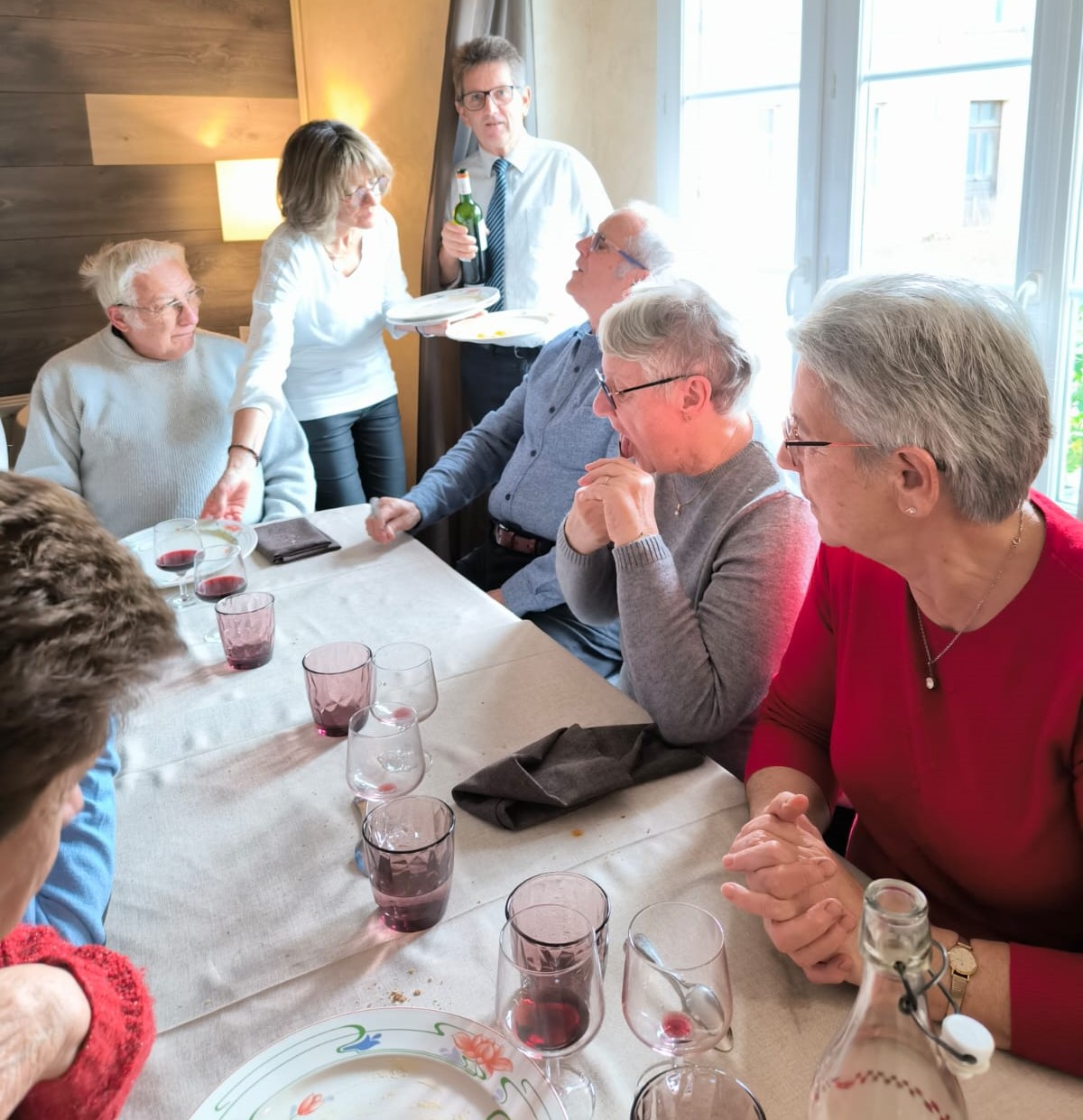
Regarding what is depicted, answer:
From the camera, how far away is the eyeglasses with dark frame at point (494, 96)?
3.10 meters

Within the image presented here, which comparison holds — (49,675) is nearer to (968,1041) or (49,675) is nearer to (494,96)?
(968,1041)

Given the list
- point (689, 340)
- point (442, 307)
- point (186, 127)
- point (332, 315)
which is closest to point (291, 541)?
point (689, 340)

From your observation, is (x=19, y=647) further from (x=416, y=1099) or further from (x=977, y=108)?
(x=977, y=108)

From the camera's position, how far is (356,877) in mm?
1046

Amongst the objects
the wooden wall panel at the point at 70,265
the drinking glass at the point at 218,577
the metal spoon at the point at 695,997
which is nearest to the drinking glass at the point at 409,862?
the metal spoon at the point at 695,997

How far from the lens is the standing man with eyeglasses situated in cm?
311

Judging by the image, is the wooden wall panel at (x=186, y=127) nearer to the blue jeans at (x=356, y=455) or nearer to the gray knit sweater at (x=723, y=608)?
the blue jeans at (x=356, y=455)

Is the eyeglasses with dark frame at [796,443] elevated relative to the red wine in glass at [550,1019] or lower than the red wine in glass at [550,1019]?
elevated

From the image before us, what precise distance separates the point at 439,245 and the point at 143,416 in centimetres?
166

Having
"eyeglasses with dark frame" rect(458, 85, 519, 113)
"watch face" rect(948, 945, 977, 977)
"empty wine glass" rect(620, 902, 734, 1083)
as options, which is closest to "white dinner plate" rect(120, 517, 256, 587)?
"empty wine glass" rect(620, 902, 734, 1083)

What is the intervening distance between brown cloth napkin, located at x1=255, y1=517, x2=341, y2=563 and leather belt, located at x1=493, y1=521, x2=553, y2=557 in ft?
1.49

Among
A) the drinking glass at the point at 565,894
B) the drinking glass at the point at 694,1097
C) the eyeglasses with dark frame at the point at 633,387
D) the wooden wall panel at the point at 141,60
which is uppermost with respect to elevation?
the wooden wall panel at the point at 141,60

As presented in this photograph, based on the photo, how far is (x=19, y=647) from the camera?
534 millimetres

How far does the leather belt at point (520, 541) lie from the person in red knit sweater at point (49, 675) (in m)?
1.61
